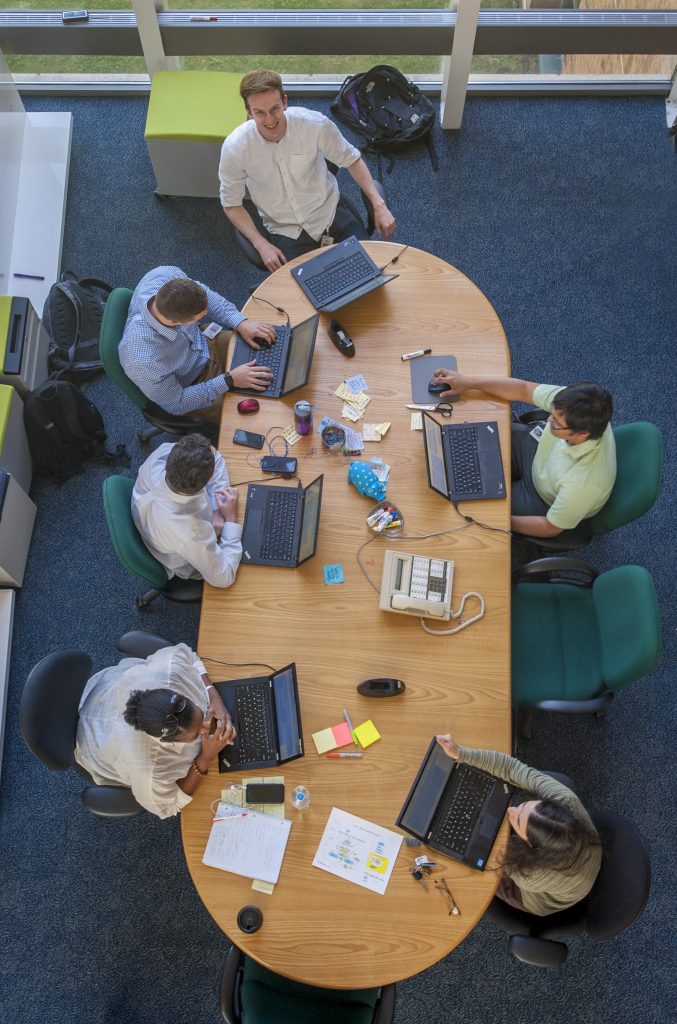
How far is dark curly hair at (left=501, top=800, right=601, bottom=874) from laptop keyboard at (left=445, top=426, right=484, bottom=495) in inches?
43.3

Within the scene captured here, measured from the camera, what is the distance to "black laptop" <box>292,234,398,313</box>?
3.20 m

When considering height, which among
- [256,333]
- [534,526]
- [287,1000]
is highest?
[256,333]

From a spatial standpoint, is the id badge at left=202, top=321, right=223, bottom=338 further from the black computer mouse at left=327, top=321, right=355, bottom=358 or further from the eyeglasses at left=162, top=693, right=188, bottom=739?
the eyeglasses at left=162, top=693, right=188, bottom=739

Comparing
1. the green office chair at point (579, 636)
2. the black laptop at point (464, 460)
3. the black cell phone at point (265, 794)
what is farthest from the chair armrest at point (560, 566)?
the black cell phone at point (265, 794)

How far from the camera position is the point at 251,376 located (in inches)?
121

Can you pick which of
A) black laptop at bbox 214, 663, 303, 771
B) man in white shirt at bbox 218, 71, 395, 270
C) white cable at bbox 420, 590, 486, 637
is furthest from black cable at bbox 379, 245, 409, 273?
black laptop at bbox 214, 663, 303, 771

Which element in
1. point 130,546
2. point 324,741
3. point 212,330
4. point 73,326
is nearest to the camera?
→ point 324,741

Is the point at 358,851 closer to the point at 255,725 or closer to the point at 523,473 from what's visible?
the point at 255,725

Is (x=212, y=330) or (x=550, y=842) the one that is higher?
(x=212, y=330)

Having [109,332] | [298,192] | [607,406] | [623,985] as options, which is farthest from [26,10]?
[623,985]

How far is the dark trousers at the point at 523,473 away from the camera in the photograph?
3.15 meters

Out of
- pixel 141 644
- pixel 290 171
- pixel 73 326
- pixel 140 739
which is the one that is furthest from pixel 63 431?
pixel 140 739

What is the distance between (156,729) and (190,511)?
0.75 m

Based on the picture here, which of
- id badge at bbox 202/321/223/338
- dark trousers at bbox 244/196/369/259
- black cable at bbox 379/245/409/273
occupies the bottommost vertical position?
id badge at bbox 202/321/223/338
